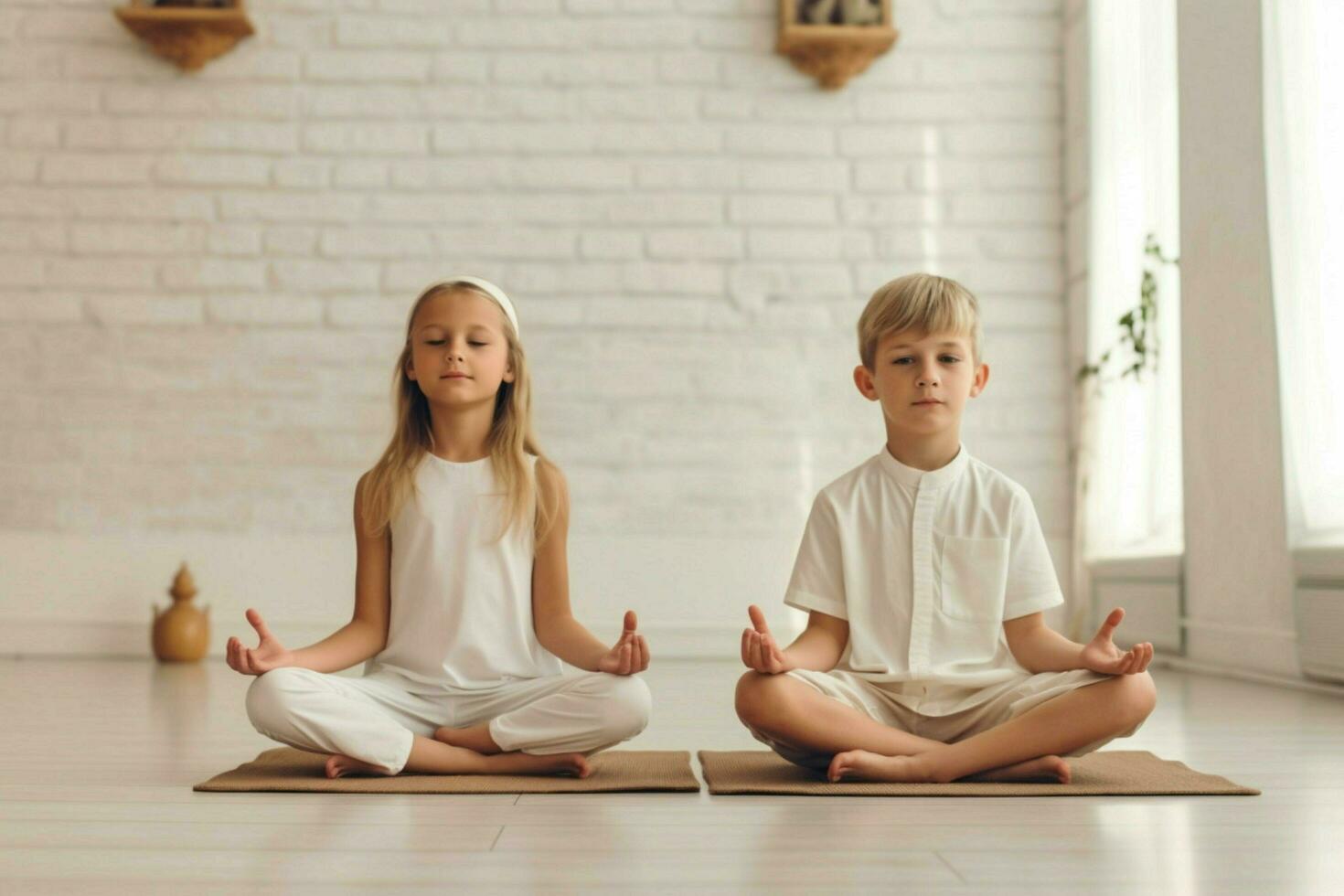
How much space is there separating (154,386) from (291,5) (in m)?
1.27

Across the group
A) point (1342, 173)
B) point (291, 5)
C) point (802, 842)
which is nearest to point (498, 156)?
point (291, 5)

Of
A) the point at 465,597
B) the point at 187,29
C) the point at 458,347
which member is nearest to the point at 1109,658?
the point at 465,597

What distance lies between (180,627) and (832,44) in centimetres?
262

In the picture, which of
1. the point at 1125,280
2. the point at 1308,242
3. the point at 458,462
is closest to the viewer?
the point at 458,462

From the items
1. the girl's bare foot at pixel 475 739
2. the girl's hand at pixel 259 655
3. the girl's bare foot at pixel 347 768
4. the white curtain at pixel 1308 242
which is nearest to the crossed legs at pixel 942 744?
the girl's bare foot at pixel 475 739

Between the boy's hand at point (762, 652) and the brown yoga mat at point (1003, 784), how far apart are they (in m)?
0.15

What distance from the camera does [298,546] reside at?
14.3 feet

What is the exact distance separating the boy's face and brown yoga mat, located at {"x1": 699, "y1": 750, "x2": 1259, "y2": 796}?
0.50 m

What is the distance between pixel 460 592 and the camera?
2.07m

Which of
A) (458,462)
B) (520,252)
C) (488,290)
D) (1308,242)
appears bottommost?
(458,462)

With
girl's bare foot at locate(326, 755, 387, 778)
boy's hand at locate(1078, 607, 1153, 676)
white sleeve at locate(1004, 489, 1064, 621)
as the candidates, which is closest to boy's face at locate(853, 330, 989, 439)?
white sleeve at locate(1004, 489, 1064, 621)

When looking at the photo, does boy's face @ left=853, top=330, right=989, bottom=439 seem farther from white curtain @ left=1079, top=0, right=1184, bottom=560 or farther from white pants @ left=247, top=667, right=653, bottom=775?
white curtain @ left=1079, top=0, right=1184, bottom=560

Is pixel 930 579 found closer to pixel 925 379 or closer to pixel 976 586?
pixel 976 586

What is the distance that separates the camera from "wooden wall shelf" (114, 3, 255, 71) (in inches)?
169
